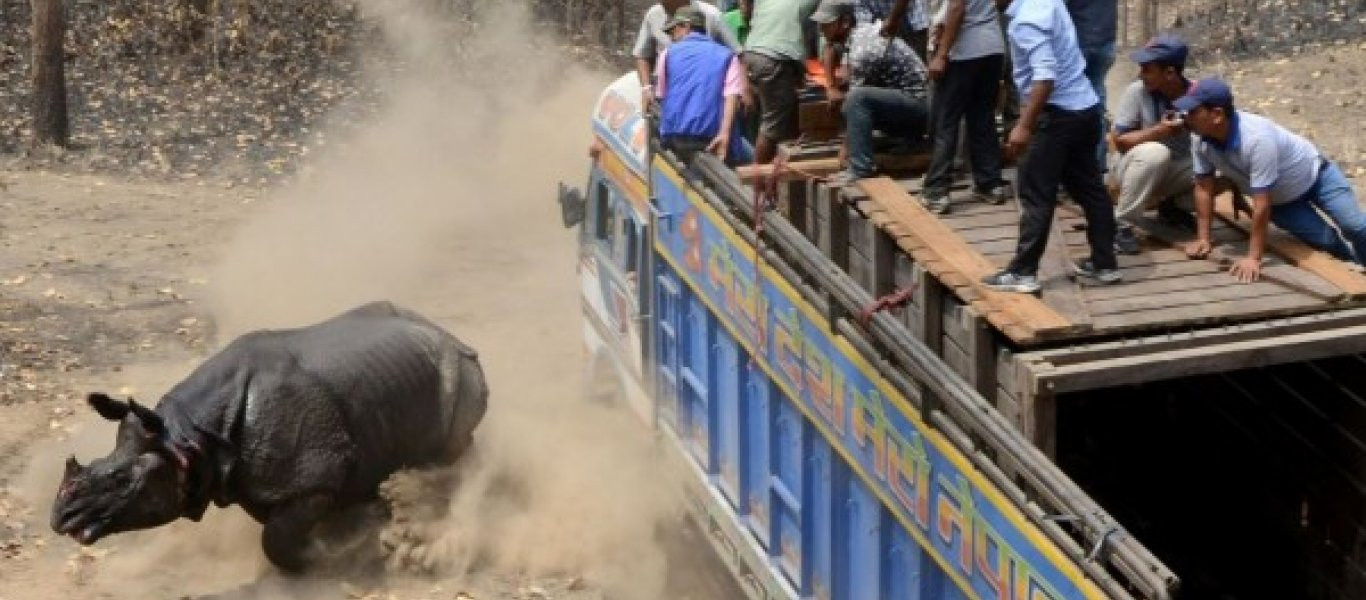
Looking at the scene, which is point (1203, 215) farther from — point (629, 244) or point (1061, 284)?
point (629, 244)

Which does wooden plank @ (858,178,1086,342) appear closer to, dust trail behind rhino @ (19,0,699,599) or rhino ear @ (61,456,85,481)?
dust trail behind rhino @ (19,0,699,599)

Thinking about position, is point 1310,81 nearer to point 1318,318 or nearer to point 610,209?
point 610,209

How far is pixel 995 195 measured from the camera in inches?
361

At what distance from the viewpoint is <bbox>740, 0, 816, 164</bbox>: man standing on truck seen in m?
10.4

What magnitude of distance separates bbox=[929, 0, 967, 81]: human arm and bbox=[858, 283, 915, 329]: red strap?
1.61 metres

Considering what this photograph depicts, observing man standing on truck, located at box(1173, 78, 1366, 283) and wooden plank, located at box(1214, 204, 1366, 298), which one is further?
man standing on truck, located at box(1173, 78, 1366, 283)

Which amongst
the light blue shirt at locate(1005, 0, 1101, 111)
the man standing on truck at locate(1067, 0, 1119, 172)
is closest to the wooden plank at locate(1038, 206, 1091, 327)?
the light blue shirt at locate(1005, 0, 1101, 111)

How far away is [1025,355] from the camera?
7301 millimetres

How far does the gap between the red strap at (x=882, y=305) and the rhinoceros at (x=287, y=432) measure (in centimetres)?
444

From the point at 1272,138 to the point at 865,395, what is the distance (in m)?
2.00

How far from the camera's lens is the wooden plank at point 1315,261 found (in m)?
7.85

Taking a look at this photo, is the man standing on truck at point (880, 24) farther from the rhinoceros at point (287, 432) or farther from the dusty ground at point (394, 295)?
the rhinoceros at point (287, 432)

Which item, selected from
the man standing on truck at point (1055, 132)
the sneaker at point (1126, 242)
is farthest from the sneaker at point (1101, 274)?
the sneaker at point (1126, 242)

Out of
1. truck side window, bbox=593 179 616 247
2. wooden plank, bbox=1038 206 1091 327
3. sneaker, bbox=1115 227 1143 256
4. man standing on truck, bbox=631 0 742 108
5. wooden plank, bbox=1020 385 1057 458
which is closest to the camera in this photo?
wooden plank, bbox=1020 385 1057 458
